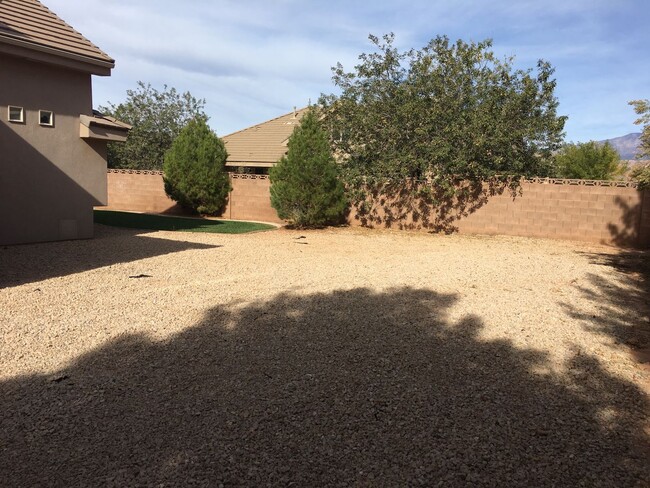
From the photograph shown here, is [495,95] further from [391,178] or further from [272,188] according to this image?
[272,188]

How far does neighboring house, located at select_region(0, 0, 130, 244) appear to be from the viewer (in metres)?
11.9

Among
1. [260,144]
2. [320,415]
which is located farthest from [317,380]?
[260,144]

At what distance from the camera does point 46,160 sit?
1262 cm

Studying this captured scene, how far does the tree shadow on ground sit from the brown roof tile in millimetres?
10113

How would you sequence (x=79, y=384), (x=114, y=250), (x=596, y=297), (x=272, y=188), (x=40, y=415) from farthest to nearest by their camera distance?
1. (x=272, y=188)
2. (x=114, y=250)
3. (x=596, y=297)
4. (x=79, y=384)
5. (x=40, y=415)

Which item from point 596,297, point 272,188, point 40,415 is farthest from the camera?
point 272,188

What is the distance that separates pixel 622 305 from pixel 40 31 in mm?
13579

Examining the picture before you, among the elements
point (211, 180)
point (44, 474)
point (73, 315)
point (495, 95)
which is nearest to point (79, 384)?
point (44, 474)

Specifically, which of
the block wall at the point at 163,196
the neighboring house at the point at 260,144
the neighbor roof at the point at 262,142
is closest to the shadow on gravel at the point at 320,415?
the block wall at the point at 163,196

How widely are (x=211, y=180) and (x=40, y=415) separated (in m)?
19.7

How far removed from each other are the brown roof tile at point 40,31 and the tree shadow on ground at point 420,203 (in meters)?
10.1

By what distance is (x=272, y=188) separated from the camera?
1944cm

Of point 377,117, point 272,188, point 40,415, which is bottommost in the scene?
point 40,415

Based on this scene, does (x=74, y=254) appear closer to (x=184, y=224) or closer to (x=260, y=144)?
(x=184, y=224)
